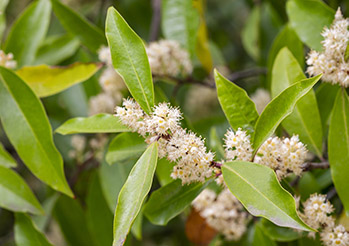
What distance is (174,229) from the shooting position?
2.00 metres

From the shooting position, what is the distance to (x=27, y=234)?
1168 millimetres

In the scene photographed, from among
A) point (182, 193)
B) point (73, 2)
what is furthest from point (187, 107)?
point (182, 193)

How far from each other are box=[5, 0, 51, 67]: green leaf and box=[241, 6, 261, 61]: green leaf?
884mm

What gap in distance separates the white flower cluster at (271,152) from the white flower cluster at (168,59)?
470mm

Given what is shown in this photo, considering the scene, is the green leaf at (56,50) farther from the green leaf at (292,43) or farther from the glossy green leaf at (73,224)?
the green leaf at (292,43)

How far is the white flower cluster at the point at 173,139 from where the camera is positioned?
30.8 inches

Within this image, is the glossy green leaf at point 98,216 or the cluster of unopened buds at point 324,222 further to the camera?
the glossy green leaf at point 98,216

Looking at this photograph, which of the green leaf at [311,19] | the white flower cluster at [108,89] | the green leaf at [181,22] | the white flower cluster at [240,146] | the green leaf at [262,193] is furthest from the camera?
the green leaf at [181,22]

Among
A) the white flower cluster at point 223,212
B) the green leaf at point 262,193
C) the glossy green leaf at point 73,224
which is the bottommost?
the glossy green leaf at point 73,224

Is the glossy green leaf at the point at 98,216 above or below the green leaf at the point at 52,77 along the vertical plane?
below

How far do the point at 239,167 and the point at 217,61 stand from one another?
3.77 feet

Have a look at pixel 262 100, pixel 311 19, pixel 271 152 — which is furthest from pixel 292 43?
pixel 271 152

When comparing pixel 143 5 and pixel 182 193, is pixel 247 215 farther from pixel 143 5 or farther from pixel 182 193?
pixel 143 5

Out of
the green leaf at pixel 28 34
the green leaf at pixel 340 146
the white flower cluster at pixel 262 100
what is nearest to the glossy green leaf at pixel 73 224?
the green leaf at pixel 28 34
